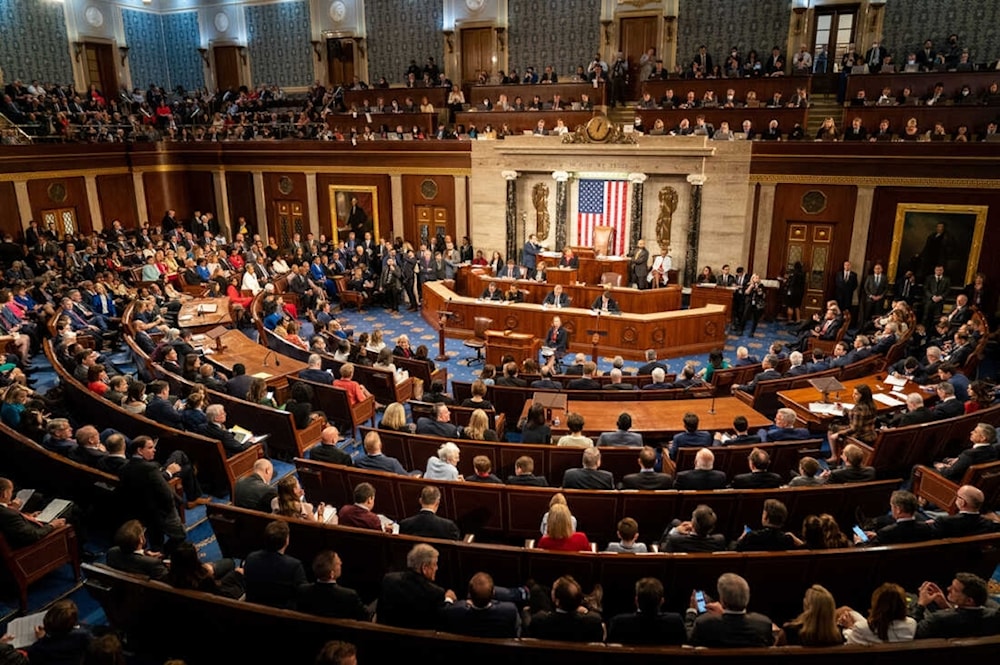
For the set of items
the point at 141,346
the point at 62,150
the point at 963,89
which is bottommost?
the point at 141,346

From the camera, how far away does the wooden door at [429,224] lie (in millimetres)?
17859

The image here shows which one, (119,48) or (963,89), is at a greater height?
(119,48)

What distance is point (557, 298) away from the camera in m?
12.8

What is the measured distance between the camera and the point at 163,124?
827 inches

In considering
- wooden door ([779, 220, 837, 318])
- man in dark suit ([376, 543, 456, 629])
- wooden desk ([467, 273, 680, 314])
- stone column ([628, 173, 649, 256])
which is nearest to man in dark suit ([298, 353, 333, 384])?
man in dark suit ([376, 543, 456, 629])

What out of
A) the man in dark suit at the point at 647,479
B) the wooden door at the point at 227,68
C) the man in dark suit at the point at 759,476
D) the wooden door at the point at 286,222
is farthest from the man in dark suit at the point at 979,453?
the wooden door at the point at 227,68

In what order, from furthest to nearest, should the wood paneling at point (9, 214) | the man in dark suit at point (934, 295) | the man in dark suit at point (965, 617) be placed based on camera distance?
1. the wood paneling at point (9, 214)
2. the man in dark suit at point (934, 295)
3. the man in dark suit at point (965, 617)

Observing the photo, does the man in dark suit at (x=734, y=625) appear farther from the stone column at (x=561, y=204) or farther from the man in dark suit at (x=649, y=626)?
the stone column at (x=561, y=204)

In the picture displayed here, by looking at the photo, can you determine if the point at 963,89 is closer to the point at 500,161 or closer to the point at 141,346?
the point at 500,161

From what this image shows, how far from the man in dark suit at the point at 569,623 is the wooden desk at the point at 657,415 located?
141 inches

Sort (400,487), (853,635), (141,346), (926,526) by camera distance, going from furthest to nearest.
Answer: (141,346) → (400,487) → (926,526) → (853,635)

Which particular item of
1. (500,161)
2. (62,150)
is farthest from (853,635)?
(62,150)

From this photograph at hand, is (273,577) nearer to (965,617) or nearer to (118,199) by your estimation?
(965,617)

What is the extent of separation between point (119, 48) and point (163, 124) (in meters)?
4.56
